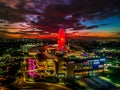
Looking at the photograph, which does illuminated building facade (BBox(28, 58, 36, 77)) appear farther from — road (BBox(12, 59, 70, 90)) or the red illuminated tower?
the red illuminated tower

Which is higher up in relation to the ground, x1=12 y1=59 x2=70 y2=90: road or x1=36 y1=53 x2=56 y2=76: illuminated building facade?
x1=36 y1=53 x2=56 y2=76: illuminated building facade

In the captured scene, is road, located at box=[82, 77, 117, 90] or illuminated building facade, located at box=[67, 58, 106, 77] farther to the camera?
illuminated building facade, located at box=[67, 58, 106, 77]

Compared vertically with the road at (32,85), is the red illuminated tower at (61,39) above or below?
above

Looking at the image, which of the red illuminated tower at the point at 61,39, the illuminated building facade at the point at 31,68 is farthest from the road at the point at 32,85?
the red illuminated tower at the point at 61,39

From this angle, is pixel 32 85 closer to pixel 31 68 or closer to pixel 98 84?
pixel 31 68

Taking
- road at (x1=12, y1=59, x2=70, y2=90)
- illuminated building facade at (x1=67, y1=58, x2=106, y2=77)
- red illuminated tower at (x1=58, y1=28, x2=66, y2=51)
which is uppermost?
red illuminated tower at (x1=58, y1=28, x2=66, y2=51)

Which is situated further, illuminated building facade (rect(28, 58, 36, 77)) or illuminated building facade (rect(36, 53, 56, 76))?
illuminated building facade (rect(36, 53, 56, 76))

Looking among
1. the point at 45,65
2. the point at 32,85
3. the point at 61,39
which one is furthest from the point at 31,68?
the point at 61,39

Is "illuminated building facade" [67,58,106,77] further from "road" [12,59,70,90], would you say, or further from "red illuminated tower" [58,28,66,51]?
"red illuminated tower" [58,28,66,51]

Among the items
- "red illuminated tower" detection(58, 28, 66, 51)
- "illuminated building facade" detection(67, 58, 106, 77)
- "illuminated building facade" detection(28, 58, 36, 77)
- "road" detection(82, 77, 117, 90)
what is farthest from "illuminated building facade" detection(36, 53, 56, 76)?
"road" detection(82, 77, 117, 90)

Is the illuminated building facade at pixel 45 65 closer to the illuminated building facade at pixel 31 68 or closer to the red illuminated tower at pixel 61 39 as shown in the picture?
the illuminated building facade at pixel 31 68

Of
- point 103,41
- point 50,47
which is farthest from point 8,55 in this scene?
point 103,41

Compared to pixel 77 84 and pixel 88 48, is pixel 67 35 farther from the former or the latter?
pixel 77 84
